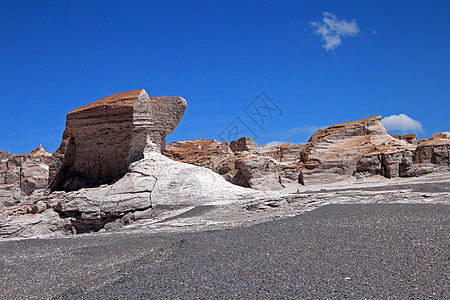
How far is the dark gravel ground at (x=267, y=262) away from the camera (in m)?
3.75

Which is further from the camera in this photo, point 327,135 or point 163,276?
point 327,135

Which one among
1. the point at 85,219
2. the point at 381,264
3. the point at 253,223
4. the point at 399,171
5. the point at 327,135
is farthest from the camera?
the point at 327,135

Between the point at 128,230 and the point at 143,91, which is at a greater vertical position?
the point at 143,91

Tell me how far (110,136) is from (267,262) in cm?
738

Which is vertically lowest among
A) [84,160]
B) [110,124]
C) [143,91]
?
[84,160]

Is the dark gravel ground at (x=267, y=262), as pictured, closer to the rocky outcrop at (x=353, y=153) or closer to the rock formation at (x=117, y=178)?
the rock formation at (x=117, y=178)

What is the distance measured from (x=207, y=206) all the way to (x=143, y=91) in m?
3.95

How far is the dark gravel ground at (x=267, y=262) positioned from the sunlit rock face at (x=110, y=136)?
3.89 m

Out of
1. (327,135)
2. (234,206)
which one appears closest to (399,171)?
(327,135)

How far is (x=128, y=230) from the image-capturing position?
27.5 ft

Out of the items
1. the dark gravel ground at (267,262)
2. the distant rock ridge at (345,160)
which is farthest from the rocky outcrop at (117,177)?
the distant rock ridge at (345,160)

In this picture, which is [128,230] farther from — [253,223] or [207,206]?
[253,223]

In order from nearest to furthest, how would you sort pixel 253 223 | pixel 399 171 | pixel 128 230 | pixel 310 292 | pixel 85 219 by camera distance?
1. pixel 310 292
2. pixel 253 223
3. pixel 128 230
4. pixel 85 219
5. pixel 399 171

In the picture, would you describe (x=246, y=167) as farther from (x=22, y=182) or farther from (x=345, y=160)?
(x=22, y=182)
